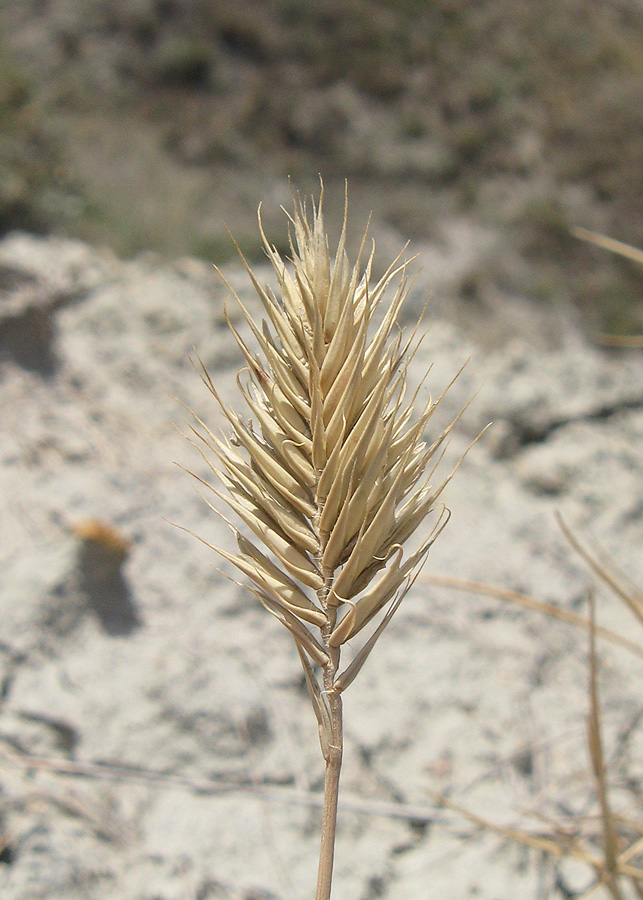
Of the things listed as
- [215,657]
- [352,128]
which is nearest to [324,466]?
[215,657]

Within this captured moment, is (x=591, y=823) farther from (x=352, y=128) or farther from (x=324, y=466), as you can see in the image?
(x=352, y=128)

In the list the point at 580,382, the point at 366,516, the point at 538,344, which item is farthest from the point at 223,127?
the point at 366,516

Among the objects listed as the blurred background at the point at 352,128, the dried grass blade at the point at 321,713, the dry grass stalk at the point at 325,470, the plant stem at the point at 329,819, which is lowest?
the plant stem at the point at 329,819

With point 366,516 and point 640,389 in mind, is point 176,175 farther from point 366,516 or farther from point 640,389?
point 366,516

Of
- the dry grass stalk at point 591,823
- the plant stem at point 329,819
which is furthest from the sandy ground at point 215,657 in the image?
the plant stem at point 329,819

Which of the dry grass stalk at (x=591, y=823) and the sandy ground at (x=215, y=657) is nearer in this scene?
the dry grass stalk at (x=591, y=823)

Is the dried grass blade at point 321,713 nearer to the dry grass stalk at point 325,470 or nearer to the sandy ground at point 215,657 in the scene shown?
the dry grass stalk at point 325,470

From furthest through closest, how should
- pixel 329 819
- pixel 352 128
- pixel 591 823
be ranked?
pixel 352 128 → pixel 591 823 → pixel 329 819
